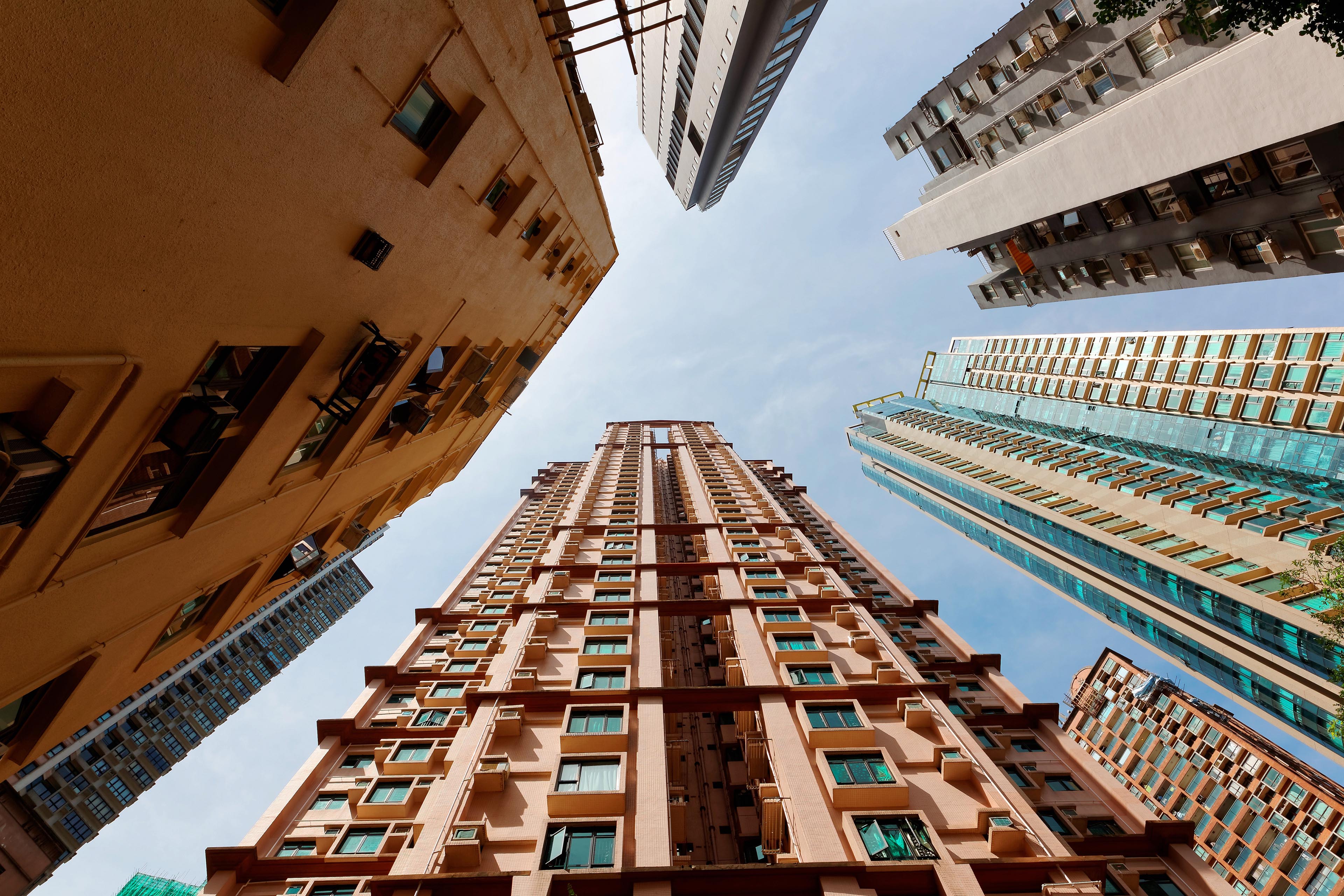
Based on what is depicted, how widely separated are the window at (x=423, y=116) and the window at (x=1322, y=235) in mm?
29264

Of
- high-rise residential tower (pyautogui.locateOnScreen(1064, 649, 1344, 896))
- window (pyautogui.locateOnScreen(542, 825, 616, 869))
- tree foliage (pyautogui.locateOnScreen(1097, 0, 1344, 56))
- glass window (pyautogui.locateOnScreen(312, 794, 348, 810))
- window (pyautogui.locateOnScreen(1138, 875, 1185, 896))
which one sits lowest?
glass window (pyautogui.locateOnScreen(312, 794, 348, 810))

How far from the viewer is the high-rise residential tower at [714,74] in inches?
1564

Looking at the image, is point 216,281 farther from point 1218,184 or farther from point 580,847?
point 1218,184

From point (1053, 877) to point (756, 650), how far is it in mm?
10683

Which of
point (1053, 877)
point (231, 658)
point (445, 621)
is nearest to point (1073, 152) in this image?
point (1053, 877)

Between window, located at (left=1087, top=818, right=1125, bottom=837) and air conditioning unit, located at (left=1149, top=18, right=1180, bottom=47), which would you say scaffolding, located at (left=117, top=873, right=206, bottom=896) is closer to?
window, located at (left=1087, top=818, right=1125, bottom=837)

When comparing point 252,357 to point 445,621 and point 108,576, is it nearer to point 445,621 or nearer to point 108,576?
point 108,576

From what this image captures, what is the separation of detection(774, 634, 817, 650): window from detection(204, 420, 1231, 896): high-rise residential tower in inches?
3.3

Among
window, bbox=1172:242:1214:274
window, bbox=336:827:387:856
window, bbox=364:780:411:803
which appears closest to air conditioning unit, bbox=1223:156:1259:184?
window, bbox=1172:242:1214:274

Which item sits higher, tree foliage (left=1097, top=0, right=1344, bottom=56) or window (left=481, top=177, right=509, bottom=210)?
tree foliage (left=1097, top=0, right=1344, bottom=56)

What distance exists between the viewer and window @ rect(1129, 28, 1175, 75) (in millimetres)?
22109

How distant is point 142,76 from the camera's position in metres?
5.03

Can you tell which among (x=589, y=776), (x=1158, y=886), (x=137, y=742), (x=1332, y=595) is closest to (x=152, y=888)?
(x=137, y=742)

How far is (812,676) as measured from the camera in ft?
65.7
